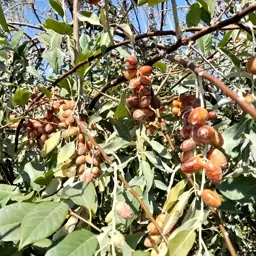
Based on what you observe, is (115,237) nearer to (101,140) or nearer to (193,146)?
(193,146)

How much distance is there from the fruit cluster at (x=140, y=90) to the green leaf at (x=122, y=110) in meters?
0.01

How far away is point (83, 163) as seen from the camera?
84cm

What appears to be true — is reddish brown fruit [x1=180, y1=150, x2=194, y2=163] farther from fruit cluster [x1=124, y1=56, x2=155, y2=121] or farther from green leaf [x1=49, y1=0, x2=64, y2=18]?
green leaf [x1=49, y1=0, x2=64, y2=18]

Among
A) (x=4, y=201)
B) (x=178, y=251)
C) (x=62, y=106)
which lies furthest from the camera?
(x=62, y=106)

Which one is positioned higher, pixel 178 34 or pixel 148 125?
pixel 178 34

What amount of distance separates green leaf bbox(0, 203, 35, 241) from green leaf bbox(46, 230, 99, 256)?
0.09m

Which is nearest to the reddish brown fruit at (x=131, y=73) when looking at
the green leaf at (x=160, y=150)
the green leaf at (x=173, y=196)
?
the green leaf at (x=160, y=150)

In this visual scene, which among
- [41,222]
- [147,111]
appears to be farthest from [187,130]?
[41,222]

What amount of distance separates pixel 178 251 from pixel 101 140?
43 centimetres

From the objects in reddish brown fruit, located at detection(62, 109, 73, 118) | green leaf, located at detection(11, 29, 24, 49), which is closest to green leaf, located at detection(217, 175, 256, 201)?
reddish brown fruit, located at detection(62, 109, 73, 118)

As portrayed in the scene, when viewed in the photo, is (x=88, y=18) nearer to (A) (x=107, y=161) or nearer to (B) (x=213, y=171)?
(A) (x=107, y=161)

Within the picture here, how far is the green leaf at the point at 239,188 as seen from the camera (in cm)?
72

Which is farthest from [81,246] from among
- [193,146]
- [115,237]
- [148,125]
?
[148,125]

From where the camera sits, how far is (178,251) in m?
0.61
